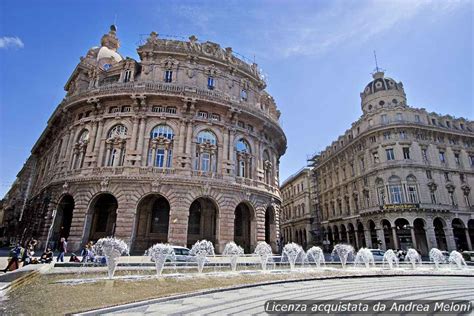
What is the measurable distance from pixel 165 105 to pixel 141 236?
13232mm

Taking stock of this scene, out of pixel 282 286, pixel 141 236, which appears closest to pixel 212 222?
pixel 141 236

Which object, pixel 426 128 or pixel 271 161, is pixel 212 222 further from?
pixel 426 128

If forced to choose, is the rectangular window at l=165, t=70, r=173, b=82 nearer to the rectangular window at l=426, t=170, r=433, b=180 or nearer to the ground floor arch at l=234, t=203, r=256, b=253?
the ground floor arch at l=234, t=203, r=256, b=253

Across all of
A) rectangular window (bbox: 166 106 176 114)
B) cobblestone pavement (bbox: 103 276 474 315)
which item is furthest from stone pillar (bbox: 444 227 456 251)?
rectangular window (bbox: 166 106 176 114)

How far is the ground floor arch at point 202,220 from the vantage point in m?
26.2

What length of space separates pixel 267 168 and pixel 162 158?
12.6 metres

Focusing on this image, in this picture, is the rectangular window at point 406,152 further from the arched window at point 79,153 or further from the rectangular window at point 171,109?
the arched window at point 79,153

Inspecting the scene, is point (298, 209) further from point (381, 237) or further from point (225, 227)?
point (225, 227)

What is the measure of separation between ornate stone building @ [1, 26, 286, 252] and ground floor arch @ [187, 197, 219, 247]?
0.10m

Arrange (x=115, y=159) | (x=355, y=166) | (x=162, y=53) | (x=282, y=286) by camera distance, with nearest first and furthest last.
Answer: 1. (x=282, y=286)
2. (x=115, y=159)
3. (x=162, y=53)
4. (x=355, y=166)

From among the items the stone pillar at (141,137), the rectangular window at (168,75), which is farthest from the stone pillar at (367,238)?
the rectangular window at (168,75)

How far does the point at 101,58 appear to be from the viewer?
125 ft

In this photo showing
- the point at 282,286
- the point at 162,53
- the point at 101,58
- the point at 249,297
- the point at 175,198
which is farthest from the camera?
the point at 101,58

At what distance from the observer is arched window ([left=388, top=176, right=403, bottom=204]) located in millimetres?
35875
